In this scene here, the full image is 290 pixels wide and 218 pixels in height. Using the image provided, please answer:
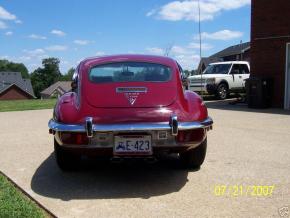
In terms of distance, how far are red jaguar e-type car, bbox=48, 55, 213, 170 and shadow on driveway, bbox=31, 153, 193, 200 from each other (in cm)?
33

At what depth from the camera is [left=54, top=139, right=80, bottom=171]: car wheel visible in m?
5.54

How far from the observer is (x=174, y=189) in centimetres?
498

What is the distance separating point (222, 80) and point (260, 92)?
566 centimetres

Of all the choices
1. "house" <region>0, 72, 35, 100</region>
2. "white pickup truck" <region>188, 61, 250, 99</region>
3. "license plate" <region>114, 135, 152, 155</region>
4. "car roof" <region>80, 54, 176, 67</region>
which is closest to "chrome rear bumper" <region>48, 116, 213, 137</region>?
"license plate" <region>114, 135, 152, 155</region>

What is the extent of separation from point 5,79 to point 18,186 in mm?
75795

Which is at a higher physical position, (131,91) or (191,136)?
(131,91)

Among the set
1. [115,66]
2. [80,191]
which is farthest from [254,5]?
[80,191]

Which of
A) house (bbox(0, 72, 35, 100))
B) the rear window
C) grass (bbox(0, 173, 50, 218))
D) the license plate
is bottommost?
house (bbox(0, 72, 35, 100))

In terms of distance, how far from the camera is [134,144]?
15.9 ft

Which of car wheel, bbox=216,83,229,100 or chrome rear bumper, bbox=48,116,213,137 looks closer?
chrome rear bumper, bbox=48,116,213,137

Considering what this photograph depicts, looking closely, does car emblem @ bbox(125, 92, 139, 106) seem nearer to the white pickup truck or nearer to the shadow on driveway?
the shadow on driveway

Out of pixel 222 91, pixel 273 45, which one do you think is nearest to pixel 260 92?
pixel 273 45

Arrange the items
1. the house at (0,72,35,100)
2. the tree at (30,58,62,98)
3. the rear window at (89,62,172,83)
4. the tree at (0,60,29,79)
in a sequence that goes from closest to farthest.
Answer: the rear window at (89,62,172,83) → the house at (0,72,35,100) → the tree at (30,58,62,98) → the tree at (0,60,29,79)
